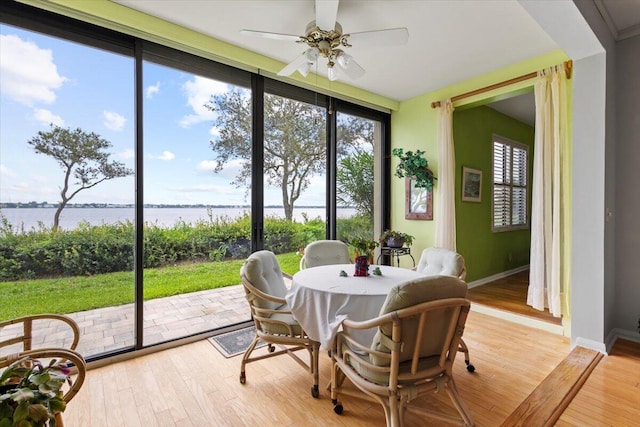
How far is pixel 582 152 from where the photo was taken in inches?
105

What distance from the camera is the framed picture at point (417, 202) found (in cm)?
420

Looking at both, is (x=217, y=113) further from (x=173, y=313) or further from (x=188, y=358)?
(x=188, y=358)

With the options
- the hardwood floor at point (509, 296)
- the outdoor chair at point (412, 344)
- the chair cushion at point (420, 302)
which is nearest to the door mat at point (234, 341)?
the outdoor chair at point (412, 344)

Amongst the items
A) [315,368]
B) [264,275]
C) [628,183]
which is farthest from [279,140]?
[628,183]

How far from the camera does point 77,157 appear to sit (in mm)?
2482

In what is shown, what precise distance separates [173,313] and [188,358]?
0.56 meters

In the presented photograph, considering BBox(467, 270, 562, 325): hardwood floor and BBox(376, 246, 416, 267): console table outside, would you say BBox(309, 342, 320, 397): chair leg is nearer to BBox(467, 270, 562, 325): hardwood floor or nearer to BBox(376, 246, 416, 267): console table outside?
BBox(376, 246, 416, 267): console table outside

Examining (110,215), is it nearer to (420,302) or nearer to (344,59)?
(344,59)

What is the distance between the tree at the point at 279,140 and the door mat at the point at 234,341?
1321mm

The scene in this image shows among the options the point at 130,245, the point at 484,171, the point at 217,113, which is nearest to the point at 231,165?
the point at 217,113

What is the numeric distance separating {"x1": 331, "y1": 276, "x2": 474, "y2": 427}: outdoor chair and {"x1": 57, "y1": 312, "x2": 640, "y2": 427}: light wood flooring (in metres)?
0.42

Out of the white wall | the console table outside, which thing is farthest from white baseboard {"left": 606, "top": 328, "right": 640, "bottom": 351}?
Answer: the console table outside

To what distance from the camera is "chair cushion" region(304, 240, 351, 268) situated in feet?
10.5

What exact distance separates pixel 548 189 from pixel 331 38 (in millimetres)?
2576
